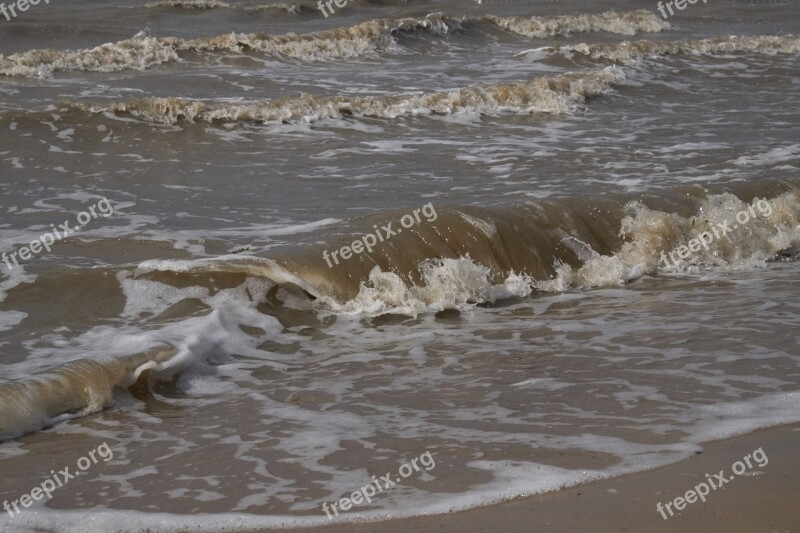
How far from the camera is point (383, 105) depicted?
12.6 meters

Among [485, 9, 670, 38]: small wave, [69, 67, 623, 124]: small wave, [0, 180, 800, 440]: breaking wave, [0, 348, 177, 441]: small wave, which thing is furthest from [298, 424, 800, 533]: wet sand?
[485, 9, 670, 38]: small wave

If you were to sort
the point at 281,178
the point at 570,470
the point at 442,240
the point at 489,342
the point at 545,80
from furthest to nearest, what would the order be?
the point at 545,80 → the point at 281,178 → the point at 442,240 → the point at 489,342 → the point at 570,470

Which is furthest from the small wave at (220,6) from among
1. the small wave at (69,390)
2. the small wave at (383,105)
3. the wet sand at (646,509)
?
the wet sand at (646,509)

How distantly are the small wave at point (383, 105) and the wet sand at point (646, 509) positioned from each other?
349 inches

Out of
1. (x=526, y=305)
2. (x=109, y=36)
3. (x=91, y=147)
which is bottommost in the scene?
(x=526, y=305)

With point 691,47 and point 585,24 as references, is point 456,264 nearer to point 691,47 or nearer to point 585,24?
point 691,47

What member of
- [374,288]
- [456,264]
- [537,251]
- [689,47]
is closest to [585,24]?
[689,47]

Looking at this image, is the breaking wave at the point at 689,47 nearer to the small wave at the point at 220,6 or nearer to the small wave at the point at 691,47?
the small wave at the point at 691,47

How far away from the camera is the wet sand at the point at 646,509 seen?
Answer: 341cm

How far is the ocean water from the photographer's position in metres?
4.05

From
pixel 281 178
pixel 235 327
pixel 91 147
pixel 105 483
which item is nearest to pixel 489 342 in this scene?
pixel 235 327

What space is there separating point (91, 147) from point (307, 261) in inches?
191

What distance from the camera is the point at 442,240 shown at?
7027 millimetres

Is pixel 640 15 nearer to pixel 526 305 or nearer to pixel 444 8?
pixel 444 8
